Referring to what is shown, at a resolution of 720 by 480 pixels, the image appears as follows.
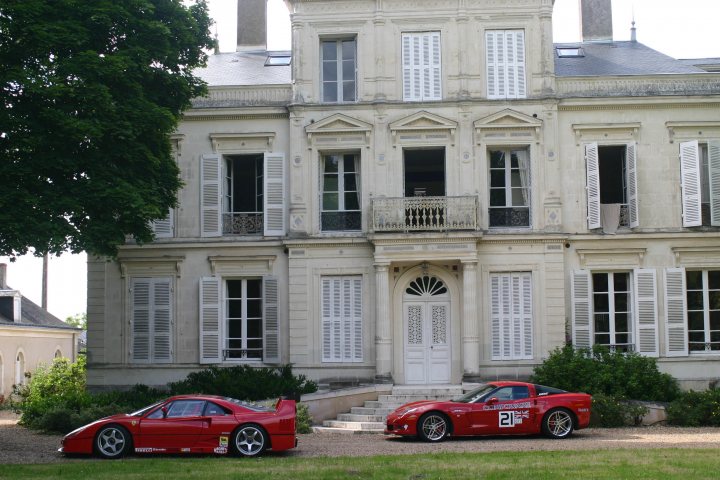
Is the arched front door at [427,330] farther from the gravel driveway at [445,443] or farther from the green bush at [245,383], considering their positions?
the gravel driveway at [445,443]

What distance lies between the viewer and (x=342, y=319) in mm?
25844

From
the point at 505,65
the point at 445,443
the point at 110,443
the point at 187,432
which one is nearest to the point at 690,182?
the point at 505,65

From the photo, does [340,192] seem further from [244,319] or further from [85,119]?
[85,119]

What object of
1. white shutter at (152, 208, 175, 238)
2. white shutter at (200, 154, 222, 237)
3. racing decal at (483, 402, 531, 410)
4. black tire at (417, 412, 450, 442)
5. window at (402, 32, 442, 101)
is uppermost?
window at (402, 32, 442, 101)

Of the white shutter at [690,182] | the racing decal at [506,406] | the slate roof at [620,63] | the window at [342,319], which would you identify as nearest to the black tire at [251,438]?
the racing decal at [506,406]

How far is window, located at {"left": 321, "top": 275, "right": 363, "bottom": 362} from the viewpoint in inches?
1015

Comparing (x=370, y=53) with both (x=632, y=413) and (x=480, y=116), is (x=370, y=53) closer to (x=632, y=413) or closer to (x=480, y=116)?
(x=480, y=116)

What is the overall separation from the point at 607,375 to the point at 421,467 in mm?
9294

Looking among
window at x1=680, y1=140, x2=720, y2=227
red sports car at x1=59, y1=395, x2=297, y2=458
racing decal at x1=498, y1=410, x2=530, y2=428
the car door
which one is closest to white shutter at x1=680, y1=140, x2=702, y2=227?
window at x1=680, y1=140, x2=720, y2=227

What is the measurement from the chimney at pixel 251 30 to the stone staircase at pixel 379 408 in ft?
42.2

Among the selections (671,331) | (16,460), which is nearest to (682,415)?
(671,331)

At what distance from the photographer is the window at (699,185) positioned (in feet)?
83.6

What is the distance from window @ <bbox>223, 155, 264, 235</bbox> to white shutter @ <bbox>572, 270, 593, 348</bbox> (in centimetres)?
846

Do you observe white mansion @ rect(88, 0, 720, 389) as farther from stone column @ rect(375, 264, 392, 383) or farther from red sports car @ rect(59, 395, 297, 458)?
red sports car @ rect(59, 395, 297, 458)
